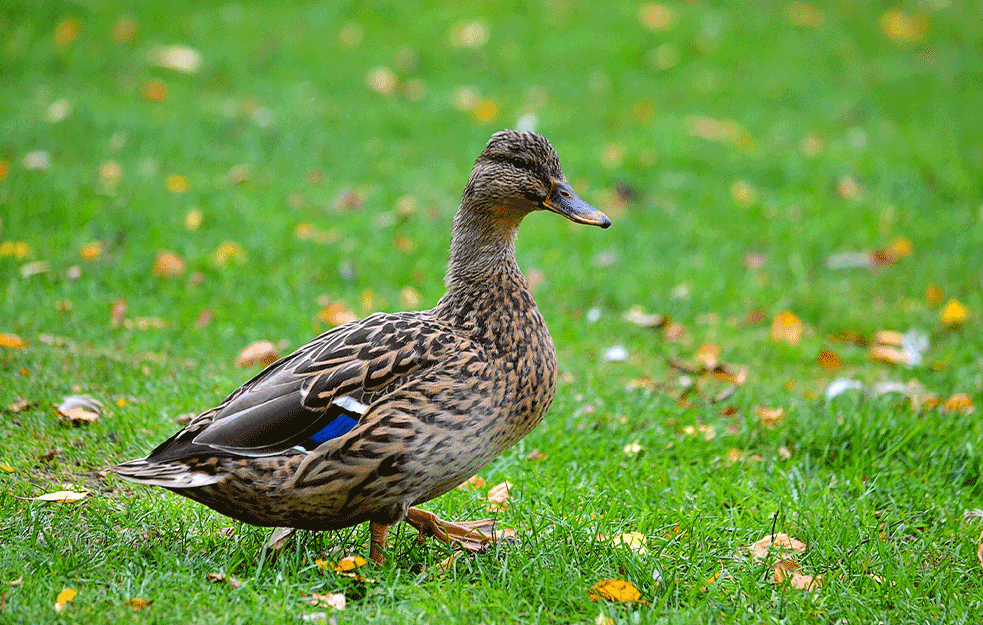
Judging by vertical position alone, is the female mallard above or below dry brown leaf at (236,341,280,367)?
above

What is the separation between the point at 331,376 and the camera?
2.88 meters

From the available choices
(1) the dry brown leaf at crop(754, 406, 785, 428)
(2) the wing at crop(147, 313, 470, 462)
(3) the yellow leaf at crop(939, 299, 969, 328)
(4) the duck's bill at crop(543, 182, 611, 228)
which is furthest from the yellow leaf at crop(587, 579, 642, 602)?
(3) the yellow leaf at crop(939, 299, 969, 328)

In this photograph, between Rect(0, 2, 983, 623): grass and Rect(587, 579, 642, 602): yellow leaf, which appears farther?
Rect(0, 2, 983, 623): grass

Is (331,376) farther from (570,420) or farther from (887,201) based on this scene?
(887,201)

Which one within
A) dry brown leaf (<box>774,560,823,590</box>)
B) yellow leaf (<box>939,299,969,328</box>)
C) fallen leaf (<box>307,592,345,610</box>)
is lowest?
yellow leaf (<box>939,299,969,328</box>)

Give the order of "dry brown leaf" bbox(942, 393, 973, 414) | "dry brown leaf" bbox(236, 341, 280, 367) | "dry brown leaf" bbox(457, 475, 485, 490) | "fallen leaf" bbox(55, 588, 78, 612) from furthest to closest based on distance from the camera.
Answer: "dry brown leaf" bbox(236, 341, 280, 367), "dry brown leaf" bbox(942, 393, 973, 414), "dry brown leaf" bbox(457, 475, 485, 490), "fallen leaf" bbox(55, 588, 78, 612)

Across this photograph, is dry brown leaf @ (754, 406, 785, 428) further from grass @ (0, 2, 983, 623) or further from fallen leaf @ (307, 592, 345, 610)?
fallen leaf @ (307, 592, 345, 610)

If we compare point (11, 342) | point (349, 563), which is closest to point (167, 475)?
point (349, 563)

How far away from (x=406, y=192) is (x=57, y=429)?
3747 mm

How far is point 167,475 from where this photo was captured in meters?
2.77

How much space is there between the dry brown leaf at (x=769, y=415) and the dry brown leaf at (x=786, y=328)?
1052 millimetres

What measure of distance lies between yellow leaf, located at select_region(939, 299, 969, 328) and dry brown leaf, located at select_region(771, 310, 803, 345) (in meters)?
0.80

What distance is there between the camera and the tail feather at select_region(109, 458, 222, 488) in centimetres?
274

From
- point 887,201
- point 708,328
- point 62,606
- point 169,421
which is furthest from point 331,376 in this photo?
point 887,201
